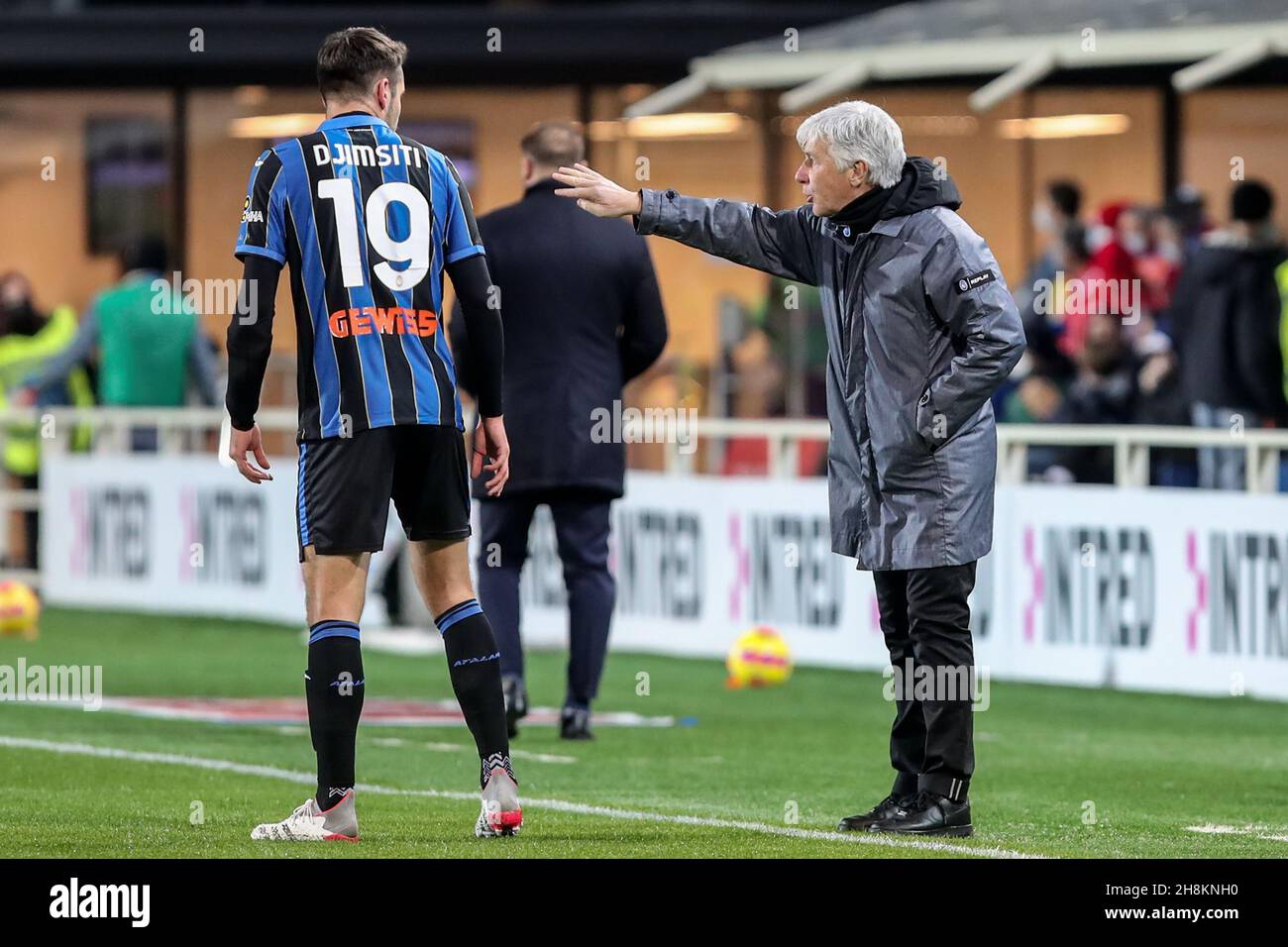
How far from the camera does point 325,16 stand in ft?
71.5

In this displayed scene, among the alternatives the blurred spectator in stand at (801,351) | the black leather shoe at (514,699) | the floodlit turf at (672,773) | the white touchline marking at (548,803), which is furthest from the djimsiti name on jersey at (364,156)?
the blurred spectator in stand at (801,351)

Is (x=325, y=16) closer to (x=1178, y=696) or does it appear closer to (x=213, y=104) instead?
(x=213, y=104)

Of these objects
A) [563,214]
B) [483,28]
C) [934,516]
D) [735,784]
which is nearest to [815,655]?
[563,214]

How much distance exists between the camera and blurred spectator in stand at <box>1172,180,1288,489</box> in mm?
13953

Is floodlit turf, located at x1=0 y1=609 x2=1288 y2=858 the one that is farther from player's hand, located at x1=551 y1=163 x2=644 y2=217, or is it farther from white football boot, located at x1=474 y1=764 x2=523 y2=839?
player's hand, located at x1=551 y1=163 x2=644 y2=217

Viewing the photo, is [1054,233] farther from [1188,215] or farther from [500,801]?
[500,801]

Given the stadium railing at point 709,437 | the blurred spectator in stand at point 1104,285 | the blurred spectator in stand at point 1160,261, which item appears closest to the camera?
the stadium railing at point 709,437

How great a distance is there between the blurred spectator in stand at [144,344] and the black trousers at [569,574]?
7271mm

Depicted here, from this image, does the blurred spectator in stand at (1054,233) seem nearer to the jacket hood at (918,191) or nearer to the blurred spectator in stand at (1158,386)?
the blurred spectator in stand at (1158,386)

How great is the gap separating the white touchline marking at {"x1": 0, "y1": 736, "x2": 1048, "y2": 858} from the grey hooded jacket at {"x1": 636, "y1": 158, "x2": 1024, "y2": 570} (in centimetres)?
73

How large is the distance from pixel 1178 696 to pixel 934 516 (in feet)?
18.2

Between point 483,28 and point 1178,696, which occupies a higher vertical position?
point 483,28

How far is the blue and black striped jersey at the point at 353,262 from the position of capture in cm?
705

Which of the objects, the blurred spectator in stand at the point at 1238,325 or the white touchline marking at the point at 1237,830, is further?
the blurred spectator in stand at the point at 1238,325
